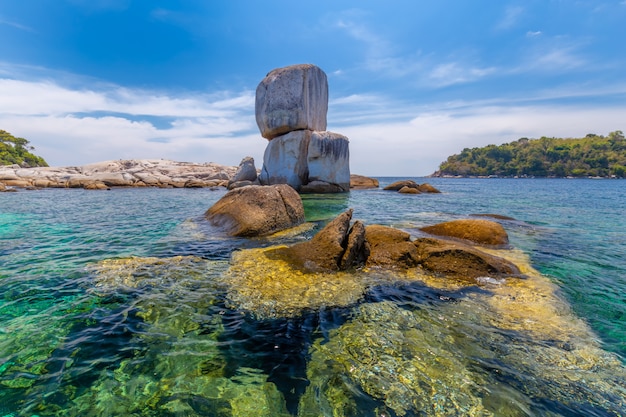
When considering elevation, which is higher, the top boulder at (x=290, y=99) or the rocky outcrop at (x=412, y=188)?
the top boulder at (x=290, y=99)

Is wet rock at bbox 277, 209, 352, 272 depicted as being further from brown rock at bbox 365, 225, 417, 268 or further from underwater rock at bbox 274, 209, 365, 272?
brown rock at bbox 365, 225, 417, 268

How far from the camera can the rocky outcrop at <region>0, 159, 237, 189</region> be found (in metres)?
40.6

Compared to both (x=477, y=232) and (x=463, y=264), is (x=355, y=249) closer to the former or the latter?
(x=463, y=264)

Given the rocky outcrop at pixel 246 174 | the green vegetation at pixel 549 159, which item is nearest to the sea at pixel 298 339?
the rocky outcrop at pixel 246 174

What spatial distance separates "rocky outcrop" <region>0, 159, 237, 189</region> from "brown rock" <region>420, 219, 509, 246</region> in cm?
4510

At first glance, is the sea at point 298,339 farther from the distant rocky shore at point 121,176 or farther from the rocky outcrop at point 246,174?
the distant rocky shore at point 121,176

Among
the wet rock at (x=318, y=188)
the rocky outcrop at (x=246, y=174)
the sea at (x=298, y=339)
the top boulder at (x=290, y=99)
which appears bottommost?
the sea at (x=298, y=339)

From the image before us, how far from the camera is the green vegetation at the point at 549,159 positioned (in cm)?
9975

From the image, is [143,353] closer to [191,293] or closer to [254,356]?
[254,356]

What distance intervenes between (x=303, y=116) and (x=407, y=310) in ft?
102

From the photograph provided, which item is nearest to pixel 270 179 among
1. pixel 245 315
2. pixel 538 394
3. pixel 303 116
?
pixel 303 116

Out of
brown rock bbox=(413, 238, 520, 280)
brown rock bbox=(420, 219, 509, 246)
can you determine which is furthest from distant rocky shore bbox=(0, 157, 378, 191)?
brown rock bbox=(413, 238, 520, 280)

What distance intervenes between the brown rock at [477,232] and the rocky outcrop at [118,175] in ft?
148

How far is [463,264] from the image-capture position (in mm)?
6836
